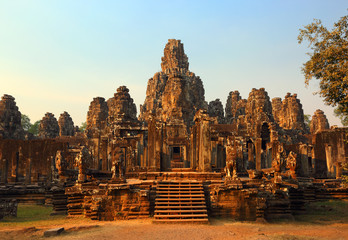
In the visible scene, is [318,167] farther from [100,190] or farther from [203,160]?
[100,190]

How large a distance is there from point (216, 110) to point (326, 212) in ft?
128

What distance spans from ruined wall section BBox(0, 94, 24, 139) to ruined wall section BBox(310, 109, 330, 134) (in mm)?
41103

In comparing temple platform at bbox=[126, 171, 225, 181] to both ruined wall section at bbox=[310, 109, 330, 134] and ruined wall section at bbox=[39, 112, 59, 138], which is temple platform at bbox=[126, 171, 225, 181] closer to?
ruined wall section at bbox=[39, 112, 59, 138]

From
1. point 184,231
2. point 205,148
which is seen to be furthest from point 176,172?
point 184,231

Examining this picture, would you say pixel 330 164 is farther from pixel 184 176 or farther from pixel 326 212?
pixel 184 176

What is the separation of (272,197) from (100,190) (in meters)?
6.93

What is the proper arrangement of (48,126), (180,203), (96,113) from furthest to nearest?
(96,113)
(48,126)
(180,203)

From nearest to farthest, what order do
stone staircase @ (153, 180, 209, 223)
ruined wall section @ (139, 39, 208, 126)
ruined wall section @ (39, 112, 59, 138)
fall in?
stone staircase @ (153, 180, 209, 223), ruined wall section @ (139, 39, 208, 126), ruined wall section @ (39, 112, 59, 138)

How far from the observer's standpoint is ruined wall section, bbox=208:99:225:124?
172 ft

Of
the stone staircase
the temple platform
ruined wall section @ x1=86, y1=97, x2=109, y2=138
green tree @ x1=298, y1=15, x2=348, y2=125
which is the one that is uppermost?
ruined wall section @ x1=86, y1=97, x2=109, y2=138

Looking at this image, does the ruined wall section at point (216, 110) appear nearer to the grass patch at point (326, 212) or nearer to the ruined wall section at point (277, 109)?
the ruined wall section at point (277, 109)

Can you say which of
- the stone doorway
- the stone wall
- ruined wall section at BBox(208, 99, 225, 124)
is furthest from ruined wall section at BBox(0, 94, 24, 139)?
ruined wall section at BBox(208, 99, 225, 124)

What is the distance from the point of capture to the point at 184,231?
9.73 meters

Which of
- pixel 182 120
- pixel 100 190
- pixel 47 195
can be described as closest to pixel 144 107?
pixel 182 120
